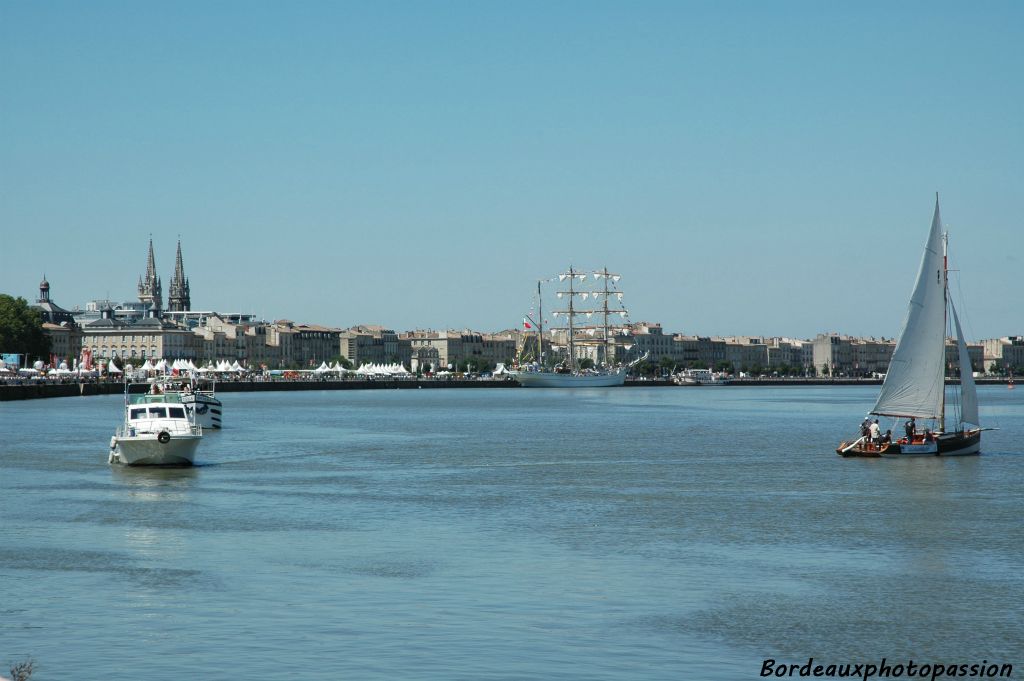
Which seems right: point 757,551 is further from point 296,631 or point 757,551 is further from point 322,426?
point 322,426

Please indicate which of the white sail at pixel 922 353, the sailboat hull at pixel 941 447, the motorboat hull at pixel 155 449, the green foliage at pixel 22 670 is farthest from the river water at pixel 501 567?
the white sail at pixel 922 353

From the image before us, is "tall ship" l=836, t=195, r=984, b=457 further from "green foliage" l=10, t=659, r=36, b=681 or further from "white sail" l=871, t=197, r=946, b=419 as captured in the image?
"green foliage" l=10, t=659, r=36, b=681

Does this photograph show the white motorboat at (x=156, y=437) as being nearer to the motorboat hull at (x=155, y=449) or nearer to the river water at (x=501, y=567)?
the motorboat hull at (x=155, y=449)

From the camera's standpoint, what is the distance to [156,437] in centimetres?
4347

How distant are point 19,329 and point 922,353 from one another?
11160 centimetres

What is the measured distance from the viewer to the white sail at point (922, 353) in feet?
164

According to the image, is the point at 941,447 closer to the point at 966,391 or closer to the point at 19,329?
the point at 966,391

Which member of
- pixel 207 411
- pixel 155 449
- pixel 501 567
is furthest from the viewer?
pixel 207 411

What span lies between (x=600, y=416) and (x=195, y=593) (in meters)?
77.3

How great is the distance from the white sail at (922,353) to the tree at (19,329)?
359 ft

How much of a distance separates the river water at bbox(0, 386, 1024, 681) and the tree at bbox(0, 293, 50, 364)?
97540mm

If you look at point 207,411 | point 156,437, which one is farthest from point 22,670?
point 207,411

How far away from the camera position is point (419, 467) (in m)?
48.3

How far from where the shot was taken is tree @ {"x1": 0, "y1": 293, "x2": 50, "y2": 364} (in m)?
142
